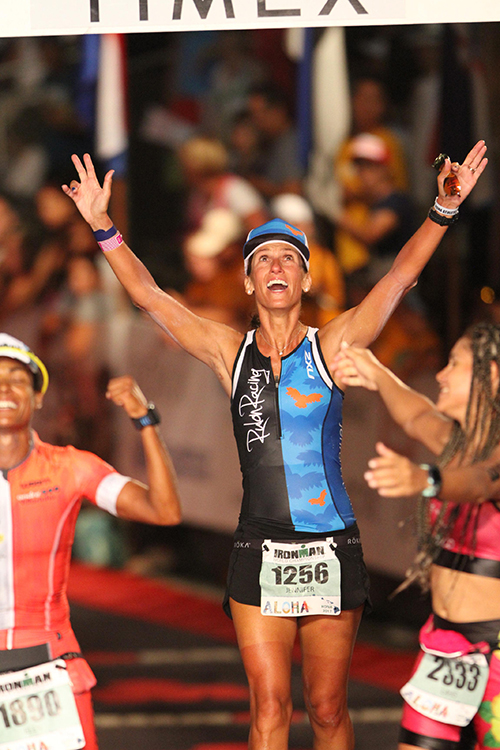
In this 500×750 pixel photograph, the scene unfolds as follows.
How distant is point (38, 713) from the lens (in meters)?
3.46

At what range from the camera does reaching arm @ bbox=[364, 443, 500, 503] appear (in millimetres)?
2781

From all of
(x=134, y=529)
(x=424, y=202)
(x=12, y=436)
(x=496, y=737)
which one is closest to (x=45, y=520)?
(x=12, y=436)

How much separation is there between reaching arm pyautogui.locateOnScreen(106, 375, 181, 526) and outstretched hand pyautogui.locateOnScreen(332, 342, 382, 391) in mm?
689

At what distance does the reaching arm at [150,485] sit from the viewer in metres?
3.67

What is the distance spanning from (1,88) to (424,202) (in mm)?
5702

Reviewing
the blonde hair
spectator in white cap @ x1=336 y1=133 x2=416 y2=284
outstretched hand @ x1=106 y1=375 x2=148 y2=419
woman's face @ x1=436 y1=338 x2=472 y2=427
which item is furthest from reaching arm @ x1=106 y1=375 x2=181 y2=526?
the blonde hair

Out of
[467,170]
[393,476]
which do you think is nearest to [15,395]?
[393,476]

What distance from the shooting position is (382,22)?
11.8ft

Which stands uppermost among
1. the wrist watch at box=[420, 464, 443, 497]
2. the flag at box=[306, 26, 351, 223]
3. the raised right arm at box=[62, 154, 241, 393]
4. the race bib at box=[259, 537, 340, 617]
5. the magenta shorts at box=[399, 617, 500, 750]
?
the flag at box=[306, 26, 351, 223]

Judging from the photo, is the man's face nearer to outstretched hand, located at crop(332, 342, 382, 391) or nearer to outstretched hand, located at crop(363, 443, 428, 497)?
outstretched hand, located at crop(332, 342, 382, 391)

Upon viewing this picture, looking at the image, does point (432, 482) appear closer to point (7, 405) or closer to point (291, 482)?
point (291, 482)

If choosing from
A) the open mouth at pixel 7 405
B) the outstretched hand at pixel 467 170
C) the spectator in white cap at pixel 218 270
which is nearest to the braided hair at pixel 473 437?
the outstretched hand at pixel 467 170

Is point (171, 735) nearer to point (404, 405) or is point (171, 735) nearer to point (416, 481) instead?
point (404, 405)

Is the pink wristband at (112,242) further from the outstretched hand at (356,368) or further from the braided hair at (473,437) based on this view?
the braided hair at (473,437)
